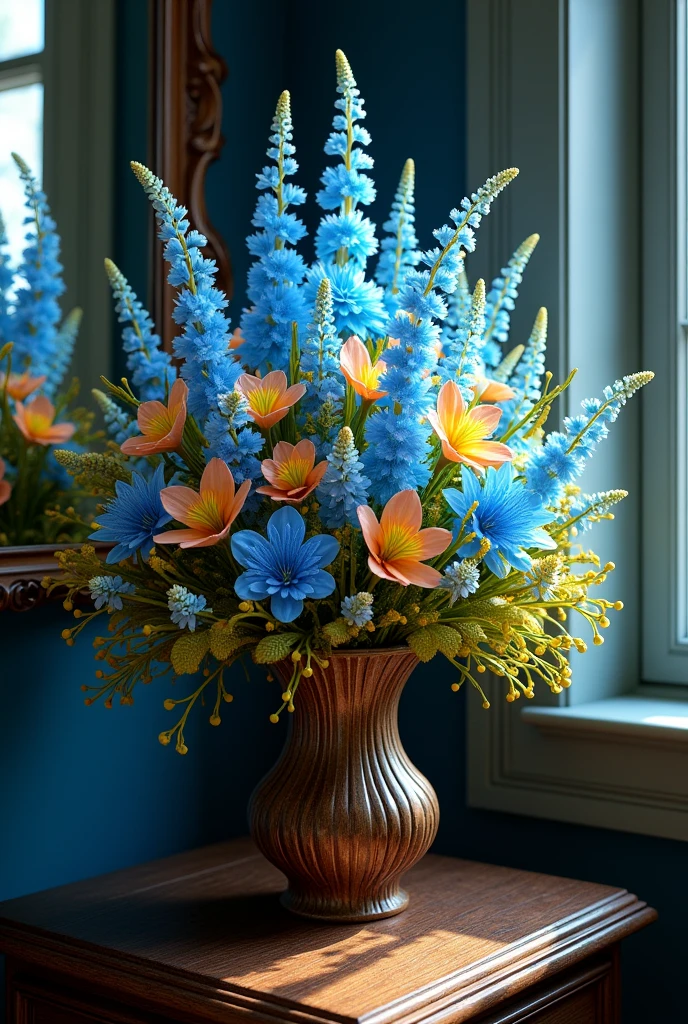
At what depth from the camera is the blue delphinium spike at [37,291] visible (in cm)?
124

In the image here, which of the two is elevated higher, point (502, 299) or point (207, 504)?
point (502, 299)

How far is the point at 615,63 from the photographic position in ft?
4.83

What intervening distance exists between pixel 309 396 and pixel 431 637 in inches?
9.6

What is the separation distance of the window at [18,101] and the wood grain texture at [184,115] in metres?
0.17

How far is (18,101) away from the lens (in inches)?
48.9

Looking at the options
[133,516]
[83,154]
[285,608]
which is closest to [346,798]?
[285,608]

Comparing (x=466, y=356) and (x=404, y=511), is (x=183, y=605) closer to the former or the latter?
(x=404, y=511)

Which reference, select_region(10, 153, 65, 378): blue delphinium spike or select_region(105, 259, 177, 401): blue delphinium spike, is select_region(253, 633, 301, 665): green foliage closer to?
select_region(105, 259, 177, 401): blue delphinium spike

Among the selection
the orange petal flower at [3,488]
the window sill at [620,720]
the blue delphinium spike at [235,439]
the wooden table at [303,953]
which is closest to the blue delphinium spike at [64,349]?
the orange petal flower at [3,488]

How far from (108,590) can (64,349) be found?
41 cm

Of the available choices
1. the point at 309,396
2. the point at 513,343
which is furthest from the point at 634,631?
the point at 309,396

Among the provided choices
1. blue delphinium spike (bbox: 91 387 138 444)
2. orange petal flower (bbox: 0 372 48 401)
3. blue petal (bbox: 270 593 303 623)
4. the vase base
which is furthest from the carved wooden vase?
orange petal flower (bbox: 0 372 48 401)

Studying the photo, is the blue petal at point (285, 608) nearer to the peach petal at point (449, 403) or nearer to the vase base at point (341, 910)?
the peach petal at point (449, 403)

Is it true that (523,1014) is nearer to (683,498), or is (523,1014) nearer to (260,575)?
(260,575)
